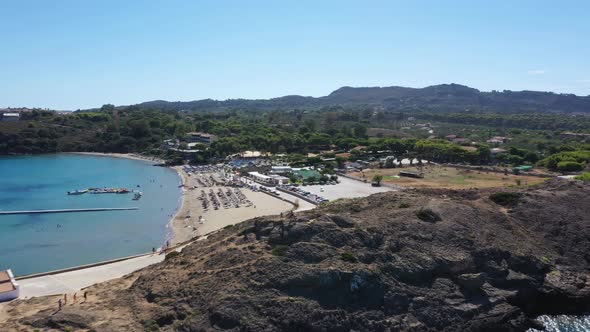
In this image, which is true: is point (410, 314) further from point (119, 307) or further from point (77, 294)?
point (77, 294)

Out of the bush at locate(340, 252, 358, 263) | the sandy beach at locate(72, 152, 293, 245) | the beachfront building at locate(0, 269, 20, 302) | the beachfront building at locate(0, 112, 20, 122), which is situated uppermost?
the beachfront building at locate(0, 112, 20, 122)

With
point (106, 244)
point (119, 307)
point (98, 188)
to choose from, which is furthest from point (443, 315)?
point (98, 188)

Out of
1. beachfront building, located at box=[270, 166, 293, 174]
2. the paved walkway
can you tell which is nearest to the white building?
beachfront building, located at box=[270, 166, 293, 174]

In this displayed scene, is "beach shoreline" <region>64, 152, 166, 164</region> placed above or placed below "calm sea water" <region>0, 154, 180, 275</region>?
below

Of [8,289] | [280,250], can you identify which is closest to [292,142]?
[280,250]

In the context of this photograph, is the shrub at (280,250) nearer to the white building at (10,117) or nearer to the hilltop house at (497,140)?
the hilltop house at (497,140)

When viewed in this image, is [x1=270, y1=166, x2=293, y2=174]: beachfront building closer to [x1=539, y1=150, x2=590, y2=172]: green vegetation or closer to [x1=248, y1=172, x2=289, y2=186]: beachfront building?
[x1=248, y1=172, x2=289, y2=186]: beachfront building

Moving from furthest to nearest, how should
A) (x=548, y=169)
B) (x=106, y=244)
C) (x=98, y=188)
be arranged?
(x=548, y=169) → (x=98, y=188) → (x=106, y=244)
